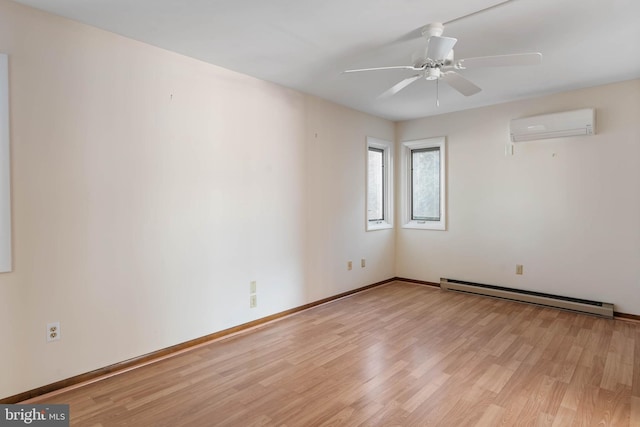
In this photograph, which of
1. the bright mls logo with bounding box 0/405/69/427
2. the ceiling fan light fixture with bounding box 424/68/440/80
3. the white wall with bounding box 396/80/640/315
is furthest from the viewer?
the white wall with bounding box 396/80/640/315

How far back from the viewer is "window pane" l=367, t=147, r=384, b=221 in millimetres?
5051

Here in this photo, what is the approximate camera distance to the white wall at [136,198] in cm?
214

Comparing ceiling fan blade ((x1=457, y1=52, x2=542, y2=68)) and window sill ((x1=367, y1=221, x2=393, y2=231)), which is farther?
window sill ((x1=367, y1=221, x2=393, y2=231))

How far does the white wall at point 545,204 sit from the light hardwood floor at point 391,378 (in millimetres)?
602

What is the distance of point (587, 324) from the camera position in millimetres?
3432

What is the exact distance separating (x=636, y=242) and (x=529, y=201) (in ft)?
3.43

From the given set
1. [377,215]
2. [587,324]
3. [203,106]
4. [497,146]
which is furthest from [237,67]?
[587,324]

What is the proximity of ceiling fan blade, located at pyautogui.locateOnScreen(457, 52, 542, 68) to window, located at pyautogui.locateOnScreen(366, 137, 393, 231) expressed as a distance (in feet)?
8.79

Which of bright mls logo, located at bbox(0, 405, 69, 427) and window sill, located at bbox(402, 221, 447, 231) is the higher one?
window sill, located at bbox(402, 221, 447, 231)

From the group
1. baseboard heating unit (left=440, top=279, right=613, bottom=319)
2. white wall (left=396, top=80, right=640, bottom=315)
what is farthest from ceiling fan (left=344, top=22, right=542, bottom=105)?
baseboard heating unit (left=440, top=279, right=613, bottom=319)

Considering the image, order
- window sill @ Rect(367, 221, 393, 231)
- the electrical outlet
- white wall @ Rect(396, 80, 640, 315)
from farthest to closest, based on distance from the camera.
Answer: window sill @ Rect(367, 221, 393, 231)
white wall @ Rect(396, 80, 640, 315)
the electrical outlet

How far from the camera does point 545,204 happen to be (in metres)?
4.04

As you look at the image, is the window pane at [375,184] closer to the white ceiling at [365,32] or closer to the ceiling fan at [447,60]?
the white ceiling at [365,32]

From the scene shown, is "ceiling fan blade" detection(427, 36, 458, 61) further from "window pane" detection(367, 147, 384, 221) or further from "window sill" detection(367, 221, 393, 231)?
"window sill" detection(367, 221, 393, 231)
